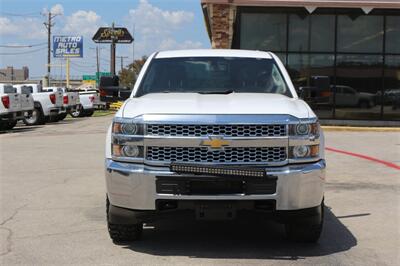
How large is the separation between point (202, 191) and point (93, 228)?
6.11 feet

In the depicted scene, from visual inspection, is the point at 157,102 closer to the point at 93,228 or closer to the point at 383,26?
the point at 93,228

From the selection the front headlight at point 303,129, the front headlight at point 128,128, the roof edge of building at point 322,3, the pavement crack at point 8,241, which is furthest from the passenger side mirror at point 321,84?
the roof edge of building at point 322,3

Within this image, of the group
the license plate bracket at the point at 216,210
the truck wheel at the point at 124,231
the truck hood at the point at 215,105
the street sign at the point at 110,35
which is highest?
the street sign at the point at 110,35

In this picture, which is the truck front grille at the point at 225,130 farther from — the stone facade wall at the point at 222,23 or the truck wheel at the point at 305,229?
the stone facade wall at the point at 222,23

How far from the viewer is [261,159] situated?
5242 millimetres

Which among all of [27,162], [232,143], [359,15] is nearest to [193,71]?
[232,143]

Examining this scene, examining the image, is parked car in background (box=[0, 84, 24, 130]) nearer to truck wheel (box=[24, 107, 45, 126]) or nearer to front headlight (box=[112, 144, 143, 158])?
truck wheel (box=[24, 107, 45, 126])

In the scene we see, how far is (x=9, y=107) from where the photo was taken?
2100 cm

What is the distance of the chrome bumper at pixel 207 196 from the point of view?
Result: 5180 mm

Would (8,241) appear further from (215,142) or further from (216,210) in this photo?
(215,142)

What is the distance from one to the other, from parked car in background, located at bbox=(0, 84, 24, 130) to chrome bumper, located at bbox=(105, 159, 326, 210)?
16565 mm

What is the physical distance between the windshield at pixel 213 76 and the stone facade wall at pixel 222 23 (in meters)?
13.1

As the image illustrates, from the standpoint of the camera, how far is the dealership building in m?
21.0

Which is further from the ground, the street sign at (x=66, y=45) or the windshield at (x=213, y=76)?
the street sign at (x=66, y=45)
